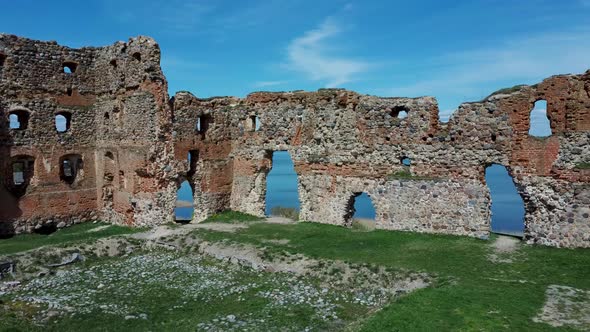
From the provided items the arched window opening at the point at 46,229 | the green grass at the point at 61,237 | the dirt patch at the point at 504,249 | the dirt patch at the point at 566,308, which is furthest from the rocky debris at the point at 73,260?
the dirt patch at the point at 566,308

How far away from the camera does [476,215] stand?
49.2 ft

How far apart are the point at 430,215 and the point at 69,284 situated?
35.2ft

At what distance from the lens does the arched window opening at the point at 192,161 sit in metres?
20.3

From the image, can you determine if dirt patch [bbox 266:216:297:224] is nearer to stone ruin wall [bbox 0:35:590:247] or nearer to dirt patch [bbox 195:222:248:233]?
stone ruin wall [bbox 0:35:590:247]

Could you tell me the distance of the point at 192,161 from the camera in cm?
2048

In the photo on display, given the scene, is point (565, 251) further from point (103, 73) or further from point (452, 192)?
point (103, 73)

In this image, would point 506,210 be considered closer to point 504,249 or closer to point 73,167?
point 504,249

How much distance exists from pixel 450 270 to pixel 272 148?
9.99 m

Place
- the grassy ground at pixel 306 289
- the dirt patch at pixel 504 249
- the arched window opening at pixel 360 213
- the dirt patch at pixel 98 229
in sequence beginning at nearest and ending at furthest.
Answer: the grassy ground at pixel 306 289 < the dirt patch at pixel 504 249 < the arched window opening at pixel 360 213 < the dirt patch at pixel 98 229

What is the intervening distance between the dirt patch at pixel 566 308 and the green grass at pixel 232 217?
39.5 feet

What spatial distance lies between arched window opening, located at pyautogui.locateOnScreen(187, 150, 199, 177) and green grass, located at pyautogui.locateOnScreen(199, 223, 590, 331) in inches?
168

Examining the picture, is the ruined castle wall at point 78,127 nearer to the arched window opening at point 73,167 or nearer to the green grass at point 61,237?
the arched window opening at point 73,167

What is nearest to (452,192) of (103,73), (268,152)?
(268,152)

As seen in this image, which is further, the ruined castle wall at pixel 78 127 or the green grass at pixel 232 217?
the green grass at pixel 232 217
